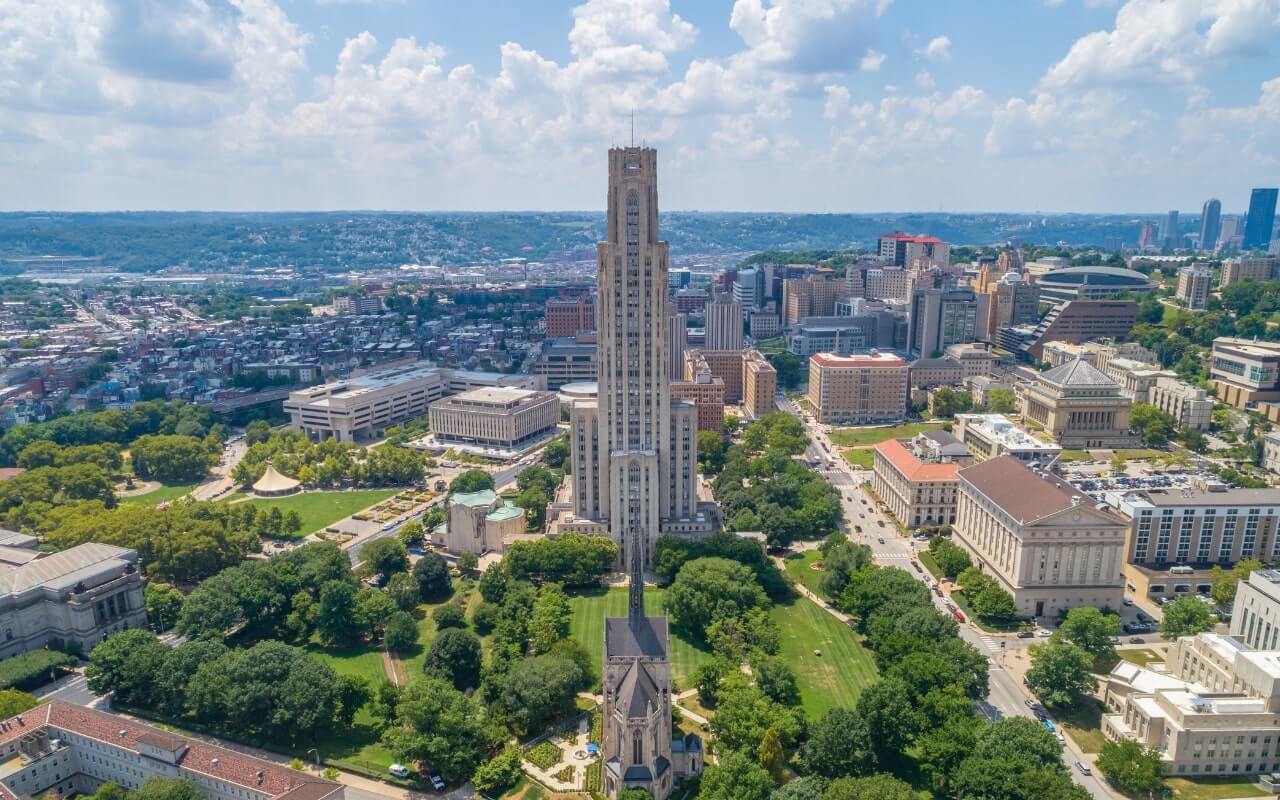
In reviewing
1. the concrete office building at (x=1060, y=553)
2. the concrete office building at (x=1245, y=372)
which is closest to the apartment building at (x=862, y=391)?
the concrete office building at (x=1245, y=372)

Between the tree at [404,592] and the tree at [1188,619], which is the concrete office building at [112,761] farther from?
the tree at [1188,619]

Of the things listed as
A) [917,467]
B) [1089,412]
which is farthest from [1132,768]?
[1089,412]

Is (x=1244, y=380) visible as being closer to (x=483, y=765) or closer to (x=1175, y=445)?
(x=1175, y=445)

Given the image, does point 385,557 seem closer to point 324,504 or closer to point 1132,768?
point 324,504

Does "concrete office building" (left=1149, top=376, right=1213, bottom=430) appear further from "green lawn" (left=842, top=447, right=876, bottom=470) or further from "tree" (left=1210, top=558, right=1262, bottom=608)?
"tree" (left=1210, top=558, right=1262, bottom=608)

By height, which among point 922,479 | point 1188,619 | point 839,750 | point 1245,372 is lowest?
point 839,750

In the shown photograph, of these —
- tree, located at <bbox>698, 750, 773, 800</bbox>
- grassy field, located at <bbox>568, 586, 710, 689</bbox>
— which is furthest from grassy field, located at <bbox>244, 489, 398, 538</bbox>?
tree, located at <bbox>698, 750, 773, 800</bbox>
